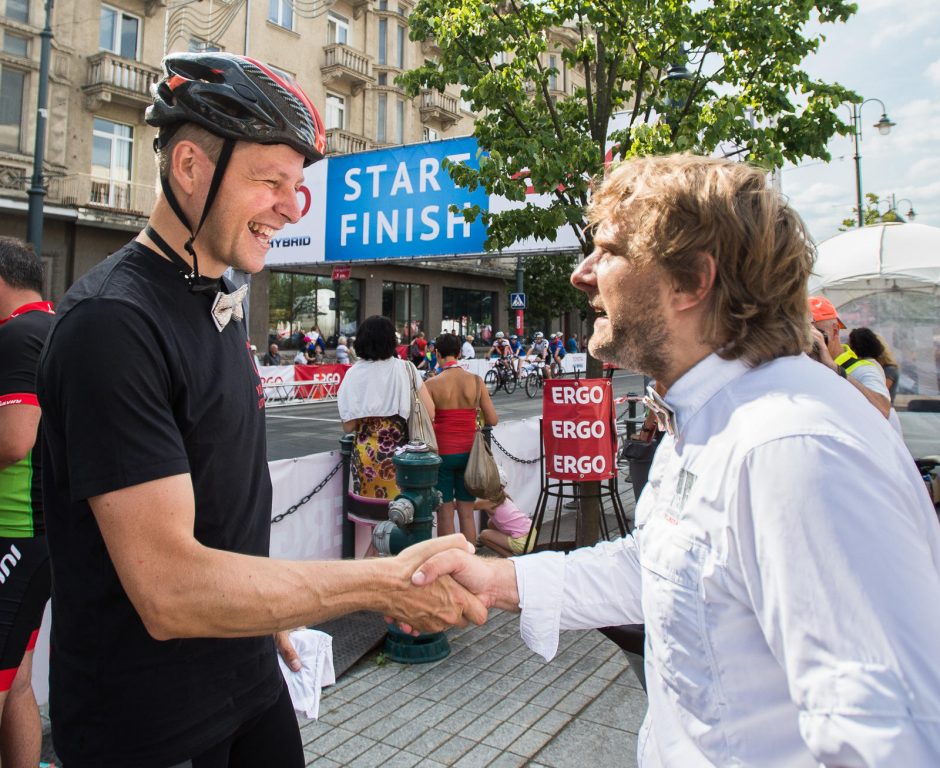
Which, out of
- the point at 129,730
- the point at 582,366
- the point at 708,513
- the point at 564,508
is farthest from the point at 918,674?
the point at 582,366

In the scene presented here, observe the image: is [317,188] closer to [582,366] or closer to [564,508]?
[564,508]

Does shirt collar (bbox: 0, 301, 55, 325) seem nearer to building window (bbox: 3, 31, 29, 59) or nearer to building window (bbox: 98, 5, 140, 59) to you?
building window (bbox: 3, 31, 29, 59)

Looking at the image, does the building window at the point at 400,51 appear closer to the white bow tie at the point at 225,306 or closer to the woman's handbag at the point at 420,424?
the woman's handbag at the point at 420,424

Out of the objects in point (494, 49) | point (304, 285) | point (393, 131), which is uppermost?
point (393, 131)

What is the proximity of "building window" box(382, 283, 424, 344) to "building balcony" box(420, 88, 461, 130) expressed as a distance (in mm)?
8400

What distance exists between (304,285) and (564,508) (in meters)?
21.7

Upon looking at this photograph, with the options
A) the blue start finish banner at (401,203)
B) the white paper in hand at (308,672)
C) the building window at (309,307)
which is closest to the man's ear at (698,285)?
the white paper in hand at (308,672)

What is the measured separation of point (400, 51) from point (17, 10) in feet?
52.7

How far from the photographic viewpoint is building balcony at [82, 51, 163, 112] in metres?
21.0

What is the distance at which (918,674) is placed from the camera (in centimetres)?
88

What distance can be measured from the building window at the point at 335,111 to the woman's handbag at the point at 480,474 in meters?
25.9

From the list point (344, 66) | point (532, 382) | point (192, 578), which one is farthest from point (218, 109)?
point (344, 66)

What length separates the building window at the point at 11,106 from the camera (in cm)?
2014

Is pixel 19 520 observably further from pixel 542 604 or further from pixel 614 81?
pixel 614 81
